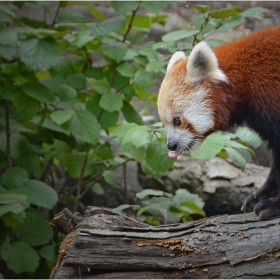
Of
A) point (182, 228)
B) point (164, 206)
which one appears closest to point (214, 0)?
point (164, 206)

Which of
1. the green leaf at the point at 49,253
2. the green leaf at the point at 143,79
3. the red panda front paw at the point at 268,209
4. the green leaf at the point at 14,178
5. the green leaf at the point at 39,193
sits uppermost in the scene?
the green leaf at the point at 143,79

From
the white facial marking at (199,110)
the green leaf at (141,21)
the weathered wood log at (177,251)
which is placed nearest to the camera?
the weathered wood log at (177,251)

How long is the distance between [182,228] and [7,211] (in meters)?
1.03

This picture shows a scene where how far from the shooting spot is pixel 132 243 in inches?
85.4

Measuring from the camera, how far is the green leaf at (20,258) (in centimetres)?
298

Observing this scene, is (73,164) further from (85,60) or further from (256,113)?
(256,113)

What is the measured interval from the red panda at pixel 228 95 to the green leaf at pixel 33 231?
133 cm

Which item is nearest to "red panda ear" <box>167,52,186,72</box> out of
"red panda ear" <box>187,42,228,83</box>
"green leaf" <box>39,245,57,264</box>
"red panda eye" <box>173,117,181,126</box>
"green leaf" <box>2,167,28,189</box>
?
"red panda ear" <box>187,42,228,83</box>

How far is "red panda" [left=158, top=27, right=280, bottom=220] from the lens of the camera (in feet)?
7.43

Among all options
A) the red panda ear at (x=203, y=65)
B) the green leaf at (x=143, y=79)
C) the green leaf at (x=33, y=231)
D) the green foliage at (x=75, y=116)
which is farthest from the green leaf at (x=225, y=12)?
the green leaf at (x=33, y=231)

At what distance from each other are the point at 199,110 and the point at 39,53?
1.33m

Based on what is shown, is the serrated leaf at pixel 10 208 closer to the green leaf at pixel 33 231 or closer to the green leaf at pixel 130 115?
the green leaf at pixel 33 231

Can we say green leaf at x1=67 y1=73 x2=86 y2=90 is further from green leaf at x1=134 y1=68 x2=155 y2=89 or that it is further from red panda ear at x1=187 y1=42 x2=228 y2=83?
red panda ear at x1=187 y1=42 x2=228 y2=83

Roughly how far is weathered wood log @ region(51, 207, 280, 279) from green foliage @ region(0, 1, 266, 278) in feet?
1.78
